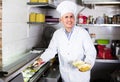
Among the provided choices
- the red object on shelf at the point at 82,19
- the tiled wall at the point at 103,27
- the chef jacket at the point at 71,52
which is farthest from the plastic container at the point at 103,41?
the chef jacket at the point at 71,52

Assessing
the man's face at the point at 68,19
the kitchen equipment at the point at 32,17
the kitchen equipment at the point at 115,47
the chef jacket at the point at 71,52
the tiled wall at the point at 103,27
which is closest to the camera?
the man's face at the point at 68,19

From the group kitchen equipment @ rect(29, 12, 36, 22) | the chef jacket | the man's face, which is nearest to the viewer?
the man's face

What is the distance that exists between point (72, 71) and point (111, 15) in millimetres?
1452

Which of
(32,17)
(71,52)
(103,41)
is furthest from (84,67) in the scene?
Result: (103,41)

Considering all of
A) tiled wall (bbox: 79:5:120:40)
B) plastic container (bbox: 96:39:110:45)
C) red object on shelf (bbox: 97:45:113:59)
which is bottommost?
red object on shelf (bbox: 97:45:113:59)

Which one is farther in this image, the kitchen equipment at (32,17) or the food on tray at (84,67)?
the kitchen equipment at (32,17)

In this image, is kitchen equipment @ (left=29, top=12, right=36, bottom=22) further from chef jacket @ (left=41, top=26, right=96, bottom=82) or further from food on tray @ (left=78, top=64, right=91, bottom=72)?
food on tray @ (left=78, top=64, right=91, bottom=72)

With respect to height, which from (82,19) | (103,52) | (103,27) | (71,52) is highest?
(82,19)

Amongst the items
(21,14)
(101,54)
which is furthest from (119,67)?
(21,14)

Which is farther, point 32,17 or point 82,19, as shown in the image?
point 82,19

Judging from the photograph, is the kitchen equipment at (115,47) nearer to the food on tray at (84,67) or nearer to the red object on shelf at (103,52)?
the red object on shelf at (103,52)

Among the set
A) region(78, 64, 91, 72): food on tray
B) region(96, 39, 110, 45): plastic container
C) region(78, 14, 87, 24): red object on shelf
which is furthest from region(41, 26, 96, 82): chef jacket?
region(96, 39, 110, 45): plastic container

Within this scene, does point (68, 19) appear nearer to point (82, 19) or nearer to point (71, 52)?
point (71, 52)

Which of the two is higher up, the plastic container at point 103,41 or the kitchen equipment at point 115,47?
the plastic container at point 103,41
